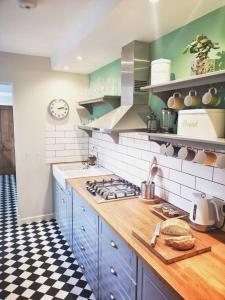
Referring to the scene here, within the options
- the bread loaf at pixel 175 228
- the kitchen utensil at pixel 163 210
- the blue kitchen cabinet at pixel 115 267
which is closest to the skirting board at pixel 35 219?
the blue kitchen cabinet at pixel 115 267

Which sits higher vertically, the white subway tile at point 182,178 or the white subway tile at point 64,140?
the white subway tile at point 64,140

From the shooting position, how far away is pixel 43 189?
3.54 metres

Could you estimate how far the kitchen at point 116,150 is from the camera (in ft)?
4.43

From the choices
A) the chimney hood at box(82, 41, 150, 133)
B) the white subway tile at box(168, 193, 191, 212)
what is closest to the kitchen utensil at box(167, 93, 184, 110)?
the chimney hood at box(82, 41, 150, 133)

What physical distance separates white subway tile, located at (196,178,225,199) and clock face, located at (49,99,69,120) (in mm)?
2425

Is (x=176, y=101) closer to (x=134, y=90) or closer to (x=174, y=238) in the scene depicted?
(x=134, y=90)

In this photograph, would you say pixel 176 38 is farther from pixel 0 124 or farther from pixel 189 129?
pixel 0 124

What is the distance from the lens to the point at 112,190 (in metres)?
2.29

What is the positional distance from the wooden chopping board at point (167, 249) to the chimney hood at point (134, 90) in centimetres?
92

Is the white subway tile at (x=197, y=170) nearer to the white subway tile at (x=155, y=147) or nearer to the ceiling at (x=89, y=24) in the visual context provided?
the white subway tile at (x=155, y=147)

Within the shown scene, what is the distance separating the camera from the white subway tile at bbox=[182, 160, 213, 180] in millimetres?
1575

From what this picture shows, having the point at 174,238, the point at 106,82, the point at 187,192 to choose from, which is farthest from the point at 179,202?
the point at 106,82

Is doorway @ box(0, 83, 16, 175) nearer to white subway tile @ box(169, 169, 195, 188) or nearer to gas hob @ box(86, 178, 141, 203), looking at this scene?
gas hob @ box(86, 178, 141, 203)

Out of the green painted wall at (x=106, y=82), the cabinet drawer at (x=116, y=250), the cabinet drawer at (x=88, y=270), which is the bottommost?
the cabinet drawer at (x=88, y=270)
